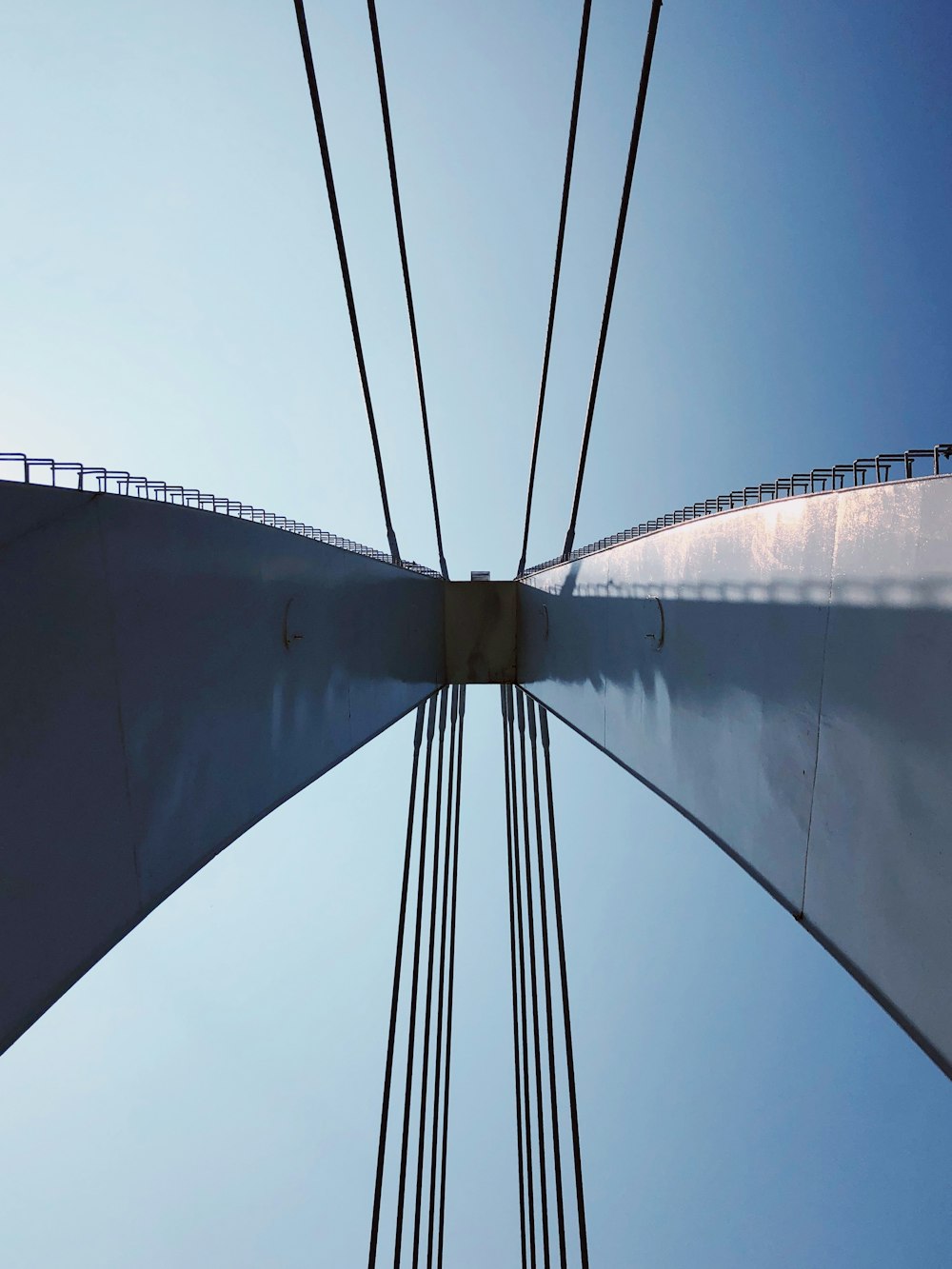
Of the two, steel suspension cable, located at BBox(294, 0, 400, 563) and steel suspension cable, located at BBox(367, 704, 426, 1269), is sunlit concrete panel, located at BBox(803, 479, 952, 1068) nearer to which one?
steel suspension cable, located at BBox(294, 0, 400, 563)

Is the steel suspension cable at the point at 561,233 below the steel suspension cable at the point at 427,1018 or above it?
above

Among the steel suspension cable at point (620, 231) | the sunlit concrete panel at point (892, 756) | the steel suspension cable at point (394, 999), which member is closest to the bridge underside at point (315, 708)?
the sunlit concrete panel at point (892, 756)

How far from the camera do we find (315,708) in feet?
29.6

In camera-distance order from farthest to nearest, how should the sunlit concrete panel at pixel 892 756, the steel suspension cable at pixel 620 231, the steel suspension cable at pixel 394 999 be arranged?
1. the steel suspension cable at pixel 394 999
2. the steel suspension cable at pixel 620 231
3. the sunlit concrete panel at pixel 892 756

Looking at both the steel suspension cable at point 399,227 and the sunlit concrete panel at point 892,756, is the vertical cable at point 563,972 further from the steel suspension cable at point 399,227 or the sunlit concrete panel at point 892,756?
the sunlit concrete panel at point 892,756

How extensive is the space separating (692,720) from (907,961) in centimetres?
366

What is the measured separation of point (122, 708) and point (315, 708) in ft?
13.8

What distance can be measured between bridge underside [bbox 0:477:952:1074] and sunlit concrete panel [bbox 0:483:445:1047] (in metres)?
0.02

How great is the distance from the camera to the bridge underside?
398 centimetres

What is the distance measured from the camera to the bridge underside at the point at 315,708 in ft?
13.0

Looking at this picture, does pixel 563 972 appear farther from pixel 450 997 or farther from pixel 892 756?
pixel 892 756

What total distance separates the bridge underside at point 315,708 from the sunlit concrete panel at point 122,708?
16 mm

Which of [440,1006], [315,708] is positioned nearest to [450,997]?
[440,1006]

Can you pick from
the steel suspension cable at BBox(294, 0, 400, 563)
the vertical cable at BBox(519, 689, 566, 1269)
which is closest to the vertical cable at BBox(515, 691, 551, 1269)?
the vertical cable at BBox(519, 689, 566, 1269)
